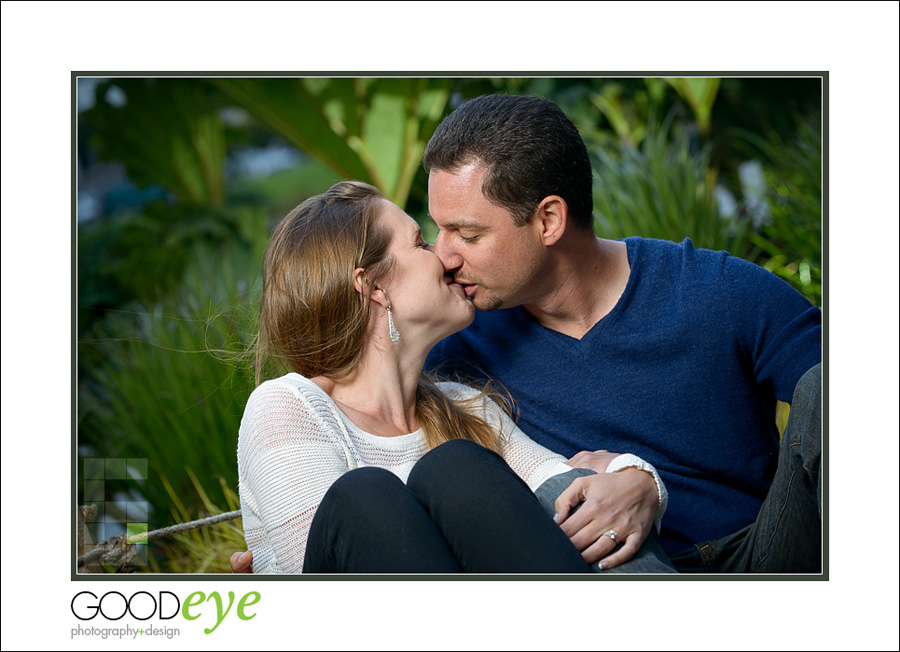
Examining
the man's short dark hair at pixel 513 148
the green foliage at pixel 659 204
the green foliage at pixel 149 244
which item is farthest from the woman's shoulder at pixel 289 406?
the green foliage at pixel 149 244

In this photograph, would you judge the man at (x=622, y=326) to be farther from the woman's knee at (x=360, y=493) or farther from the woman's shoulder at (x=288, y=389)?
the woman's knee at (x=360, y=493)

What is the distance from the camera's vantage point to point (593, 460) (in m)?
1.86

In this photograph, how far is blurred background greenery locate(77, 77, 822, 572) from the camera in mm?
2906

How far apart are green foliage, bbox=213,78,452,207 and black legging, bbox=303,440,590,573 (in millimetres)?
1957

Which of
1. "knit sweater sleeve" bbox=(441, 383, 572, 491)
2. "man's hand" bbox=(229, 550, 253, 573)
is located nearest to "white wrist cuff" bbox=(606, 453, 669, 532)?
"knit sweater sleeve" bbox=(441, 383, 572, 491)

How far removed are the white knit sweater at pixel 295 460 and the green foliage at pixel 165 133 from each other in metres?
2.66

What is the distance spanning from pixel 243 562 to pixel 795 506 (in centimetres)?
119

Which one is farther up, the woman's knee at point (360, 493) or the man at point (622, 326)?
the man at point (622, 326)

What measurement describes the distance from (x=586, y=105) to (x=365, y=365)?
3014 mm

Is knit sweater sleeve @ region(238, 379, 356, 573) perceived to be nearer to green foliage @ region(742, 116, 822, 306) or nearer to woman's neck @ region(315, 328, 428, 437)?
woman's neck @ region(315, 328, 428, 437)

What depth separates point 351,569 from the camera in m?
1.48

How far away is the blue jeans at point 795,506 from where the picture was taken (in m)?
1.62
